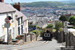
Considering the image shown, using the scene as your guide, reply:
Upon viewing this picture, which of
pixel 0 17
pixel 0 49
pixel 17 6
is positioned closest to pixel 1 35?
pixel 0 17

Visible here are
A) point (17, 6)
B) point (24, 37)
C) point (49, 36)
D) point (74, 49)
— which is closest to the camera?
point (74, 49)

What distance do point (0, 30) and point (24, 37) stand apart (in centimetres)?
884

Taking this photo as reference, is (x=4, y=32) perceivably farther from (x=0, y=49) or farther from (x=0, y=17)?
(x=0, y=49)

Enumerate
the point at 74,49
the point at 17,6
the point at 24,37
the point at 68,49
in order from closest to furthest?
the point at 68,49
the point at 74,49
the point at 24,37
the point at 17,6

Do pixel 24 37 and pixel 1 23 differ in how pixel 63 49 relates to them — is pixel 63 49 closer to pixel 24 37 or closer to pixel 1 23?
pixel 1 23

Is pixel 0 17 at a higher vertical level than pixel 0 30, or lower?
higher

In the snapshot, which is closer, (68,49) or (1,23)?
(68,49)

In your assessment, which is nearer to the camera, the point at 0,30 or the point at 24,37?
the point at 0,30

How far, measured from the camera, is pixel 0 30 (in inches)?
901

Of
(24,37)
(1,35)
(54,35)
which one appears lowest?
(54,35)

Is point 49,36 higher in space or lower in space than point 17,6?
lower

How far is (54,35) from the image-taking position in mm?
51594

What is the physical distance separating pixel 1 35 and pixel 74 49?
46.8 feet

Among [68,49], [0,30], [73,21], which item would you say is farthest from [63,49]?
[73,21]
